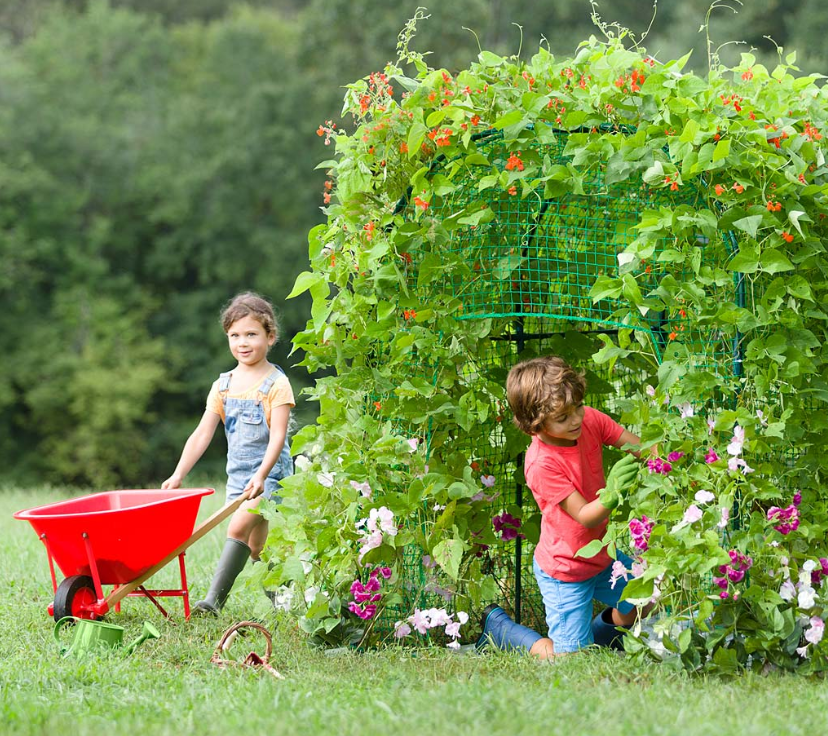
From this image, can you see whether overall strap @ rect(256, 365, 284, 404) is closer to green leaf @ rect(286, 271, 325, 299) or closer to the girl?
the girl

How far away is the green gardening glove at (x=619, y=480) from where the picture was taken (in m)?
3.40

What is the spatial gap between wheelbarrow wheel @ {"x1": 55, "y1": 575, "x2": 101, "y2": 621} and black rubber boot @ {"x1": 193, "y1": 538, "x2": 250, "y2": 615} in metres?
0.47

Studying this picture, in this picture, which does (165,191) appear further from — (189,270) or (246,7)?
(246,7)

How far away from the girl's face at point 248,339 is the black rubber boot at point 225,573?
82 cm

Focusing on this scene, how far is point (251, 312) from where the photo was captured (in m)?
4.62

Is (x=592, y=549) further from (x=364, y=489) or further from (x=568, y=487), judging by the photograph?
(x=364, y=489)

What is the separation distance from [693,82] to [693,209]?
42 cm

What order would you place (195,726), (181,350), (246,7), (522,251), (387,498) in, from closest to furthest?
(195,726) → (387,498) → (522,251) → (181,350) → (246,7)

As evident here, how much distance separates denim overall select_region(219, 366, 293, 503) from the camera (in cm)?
464

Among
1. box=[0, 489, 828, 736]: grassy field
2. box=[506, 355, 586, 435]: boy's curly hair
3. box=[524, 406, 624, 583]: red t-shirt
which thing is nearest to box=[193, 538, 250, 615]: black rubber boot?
box=[0, 489, 828, 736]: grassy field

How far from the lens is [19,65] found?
18359 mm

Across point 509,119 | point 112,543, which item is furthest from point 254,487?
point 509,119

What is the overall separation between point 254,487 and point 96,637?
33.5 inches

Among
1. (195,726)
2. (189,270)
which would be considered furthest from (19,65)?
(195,726)
